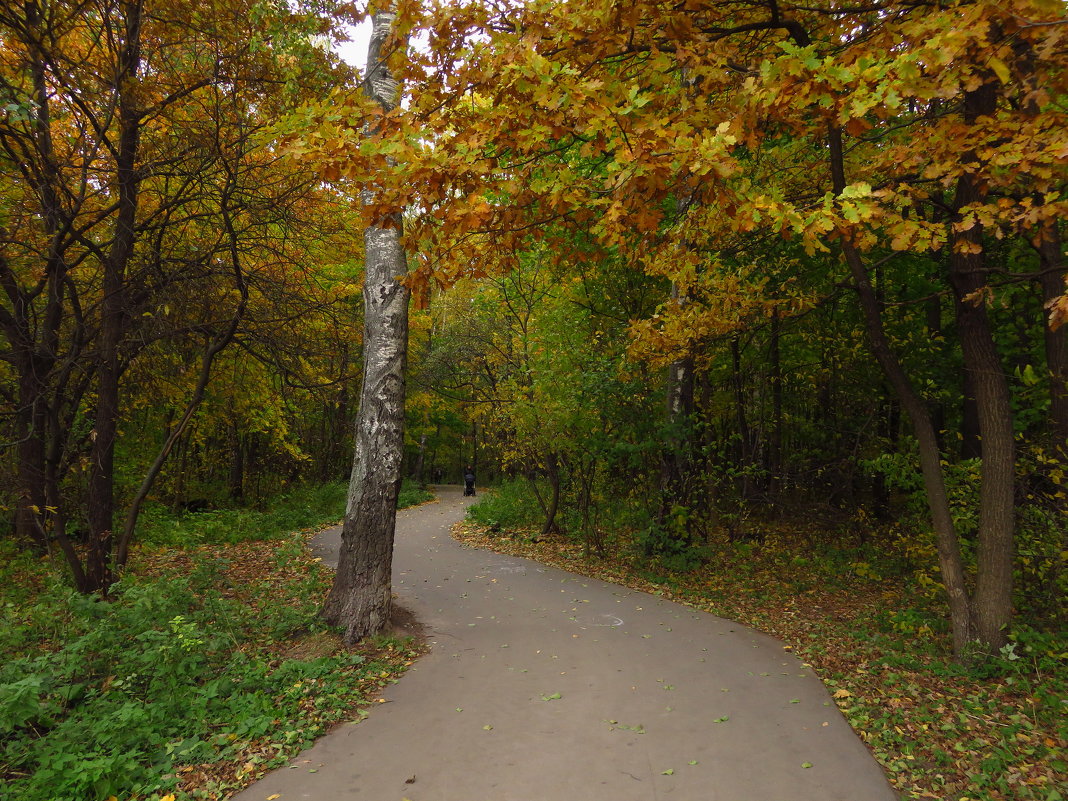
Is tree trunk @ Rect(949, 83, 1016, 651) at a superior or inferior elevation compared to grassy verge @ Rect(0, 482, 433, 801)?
superior

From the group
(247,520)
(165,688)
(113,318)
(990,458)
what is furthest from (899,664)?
(247,520)

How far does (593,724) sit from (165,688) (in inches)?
128

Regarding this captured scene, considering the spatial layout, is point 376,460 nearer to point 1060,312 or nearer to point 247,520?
point 1060,312

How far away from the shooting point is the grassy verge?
3613 millimetres

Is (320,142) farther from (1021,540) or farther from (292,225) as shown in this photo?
(1021,540)

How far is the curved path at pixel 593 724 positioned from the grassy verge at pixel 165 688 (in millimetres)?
374

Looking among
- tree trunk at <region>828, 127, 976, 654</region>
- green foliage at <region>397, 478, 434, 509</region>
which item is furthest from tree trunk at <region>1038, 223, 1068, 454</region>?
green foliage at <region>397, 478, 434, 509</region>

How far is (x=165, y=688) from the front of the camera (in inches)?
179

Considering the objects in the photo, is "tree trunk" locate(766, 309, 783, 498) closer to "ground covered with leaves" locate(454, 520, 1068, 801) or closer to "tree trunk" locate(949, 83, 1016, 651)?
"ground covered with leaves" locate(454, 520, 1068, 801)

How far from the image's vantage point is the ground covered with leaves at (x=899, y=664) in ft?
12.3

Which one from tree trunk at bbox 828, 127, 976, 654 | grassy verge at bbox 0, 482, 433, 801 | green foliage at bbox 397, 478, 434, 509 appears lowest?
green foliage at bbox 397, 478, 434, 509

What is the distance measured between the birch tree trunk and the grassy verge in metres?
0.33

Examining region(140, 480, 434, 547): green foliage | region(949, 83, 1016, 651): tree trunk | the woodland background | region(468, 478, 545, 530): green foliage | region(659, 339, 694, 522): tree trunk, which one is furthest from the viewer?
region(468, 478, 545, 530): green foliage

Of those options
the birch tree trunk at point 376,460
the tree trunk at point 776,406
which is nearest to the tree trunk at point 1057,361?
the tree trunk at point 776,406
